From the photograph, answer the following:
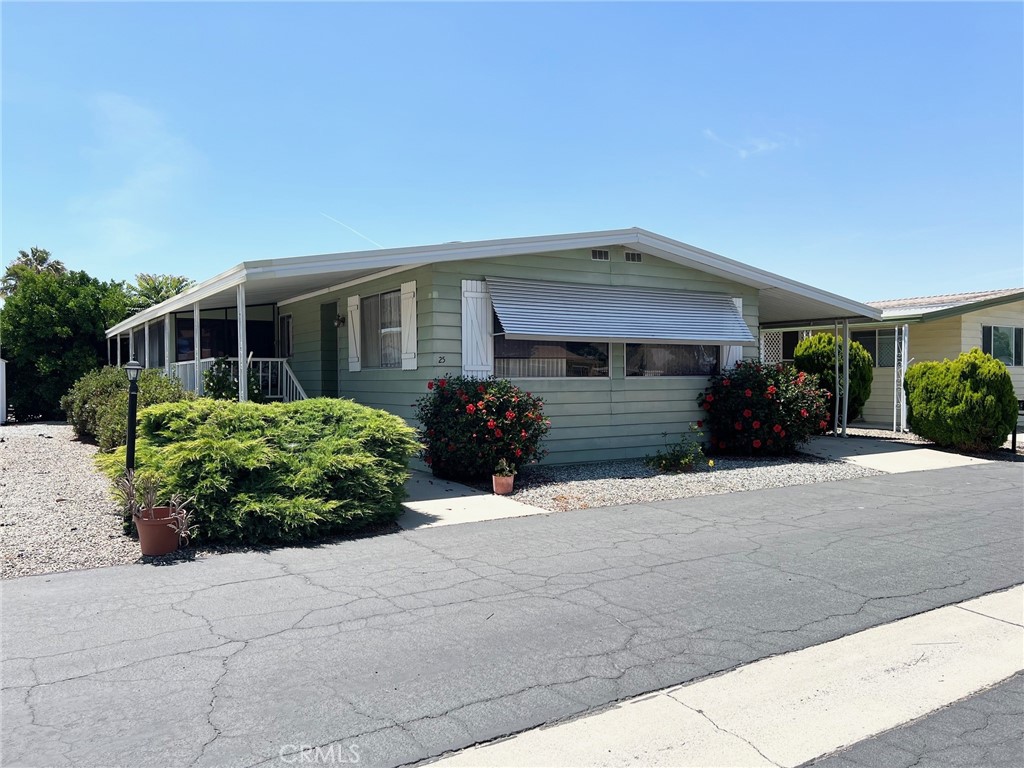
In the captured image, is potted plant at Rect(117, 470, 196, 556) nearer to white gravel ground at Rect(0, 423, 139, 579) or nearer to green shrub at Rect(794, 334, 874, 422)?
white gravel ground at Rect(0, 423, 139, 579)

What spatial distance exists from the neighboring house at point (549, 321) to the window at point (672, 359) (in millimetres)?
24

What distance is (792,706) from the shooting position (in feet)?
11.8

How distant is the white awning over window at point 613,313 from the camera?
35.1 ft

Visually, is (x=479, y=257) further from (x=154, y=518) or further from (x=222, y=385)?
(x=154, y=518)

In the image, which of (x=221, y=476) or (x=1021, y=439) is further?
(x=1021, y=439)

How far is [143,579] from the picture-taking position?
17.8 ft

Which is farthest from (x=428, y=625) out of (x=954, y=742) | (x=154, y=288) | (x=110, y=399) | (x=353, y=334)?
(x=154, y=288)

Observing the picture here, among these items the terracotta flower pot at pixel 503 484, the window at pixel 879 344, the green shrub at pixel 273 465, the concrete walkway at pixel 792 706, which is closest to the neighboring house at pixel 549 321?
the terracotta flower pot at pixel 503 484

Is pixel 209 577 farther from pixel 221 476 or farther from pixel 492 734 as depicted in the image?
pixel 492 734

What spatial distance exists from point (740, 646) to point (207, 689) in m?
2.86

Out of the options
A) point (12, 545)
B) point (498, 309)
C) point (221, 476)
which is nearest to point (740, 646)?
point (221, 476)

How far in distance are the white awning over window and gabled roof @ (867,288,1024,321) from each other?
550 cm

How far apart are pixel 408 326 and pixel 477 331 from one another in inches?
41.3

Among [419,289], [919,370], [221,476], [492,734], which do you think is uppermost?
[419,289]
